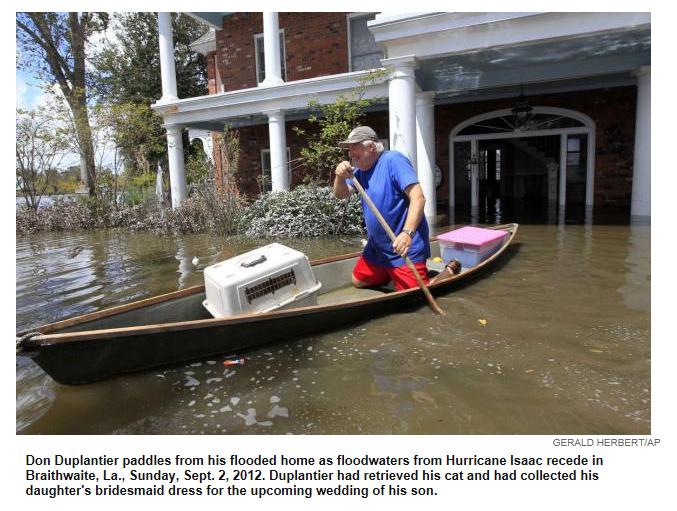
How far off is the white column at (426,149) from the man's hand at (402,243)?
6239mm

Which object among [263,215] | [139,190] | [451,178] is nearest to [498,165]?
[451,178]

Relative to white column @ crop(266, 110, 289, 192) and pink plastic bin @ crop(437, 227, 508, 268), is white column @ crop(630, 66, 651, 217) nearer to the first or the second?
pink plastic bin @ crop(437, 227, 508, 268)

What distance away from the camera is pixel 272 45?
35.7 feet

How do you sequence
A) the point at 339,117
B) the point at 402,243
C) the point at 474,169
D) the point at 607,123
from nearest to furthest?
the point at 402,243 < the point at 339,117 < the point at 607,123 < the point at 474,169

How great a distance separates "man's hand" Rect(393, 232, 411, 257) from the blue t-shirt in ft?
1.28

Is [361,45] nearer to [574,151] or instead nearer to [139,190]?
[574,151]

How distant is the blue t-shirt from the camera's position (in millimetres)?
4473

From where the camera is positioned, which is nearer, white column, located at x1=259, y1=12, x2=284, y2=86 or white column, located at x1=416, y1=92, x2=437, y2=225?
white column, located at x1=416, y1=92, x2=437, y2=225

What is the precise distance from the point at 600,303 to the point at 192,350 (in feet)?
12.6

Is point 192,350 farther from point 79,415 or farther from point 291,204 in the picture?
point 291,204

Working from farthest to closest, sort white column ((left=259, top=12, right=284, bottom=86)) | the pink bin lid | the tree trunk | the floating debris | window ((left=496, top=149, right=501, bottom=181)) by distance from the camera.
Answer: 1. window ((left=496, top=149, right=501, bottom=181))
2. the tree trunk
3. white column ((left=259, top=12, right=284, bottom=86))
4. the pink bin lid
5. the floating debris

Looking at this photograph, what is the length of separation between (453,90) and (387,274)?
25.7 ft

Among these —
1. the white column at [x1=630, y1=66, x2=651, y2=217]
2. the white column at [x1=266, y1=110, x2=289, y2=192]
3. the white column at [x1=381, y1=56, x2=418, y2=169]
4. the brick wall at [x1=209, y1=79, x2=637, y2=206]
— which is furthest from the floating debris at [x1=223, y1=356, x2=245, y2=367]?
the white column at [x1=630, y1=66, x2=651, y2=217]

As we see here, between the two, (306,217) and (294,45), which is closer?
(306,217)
